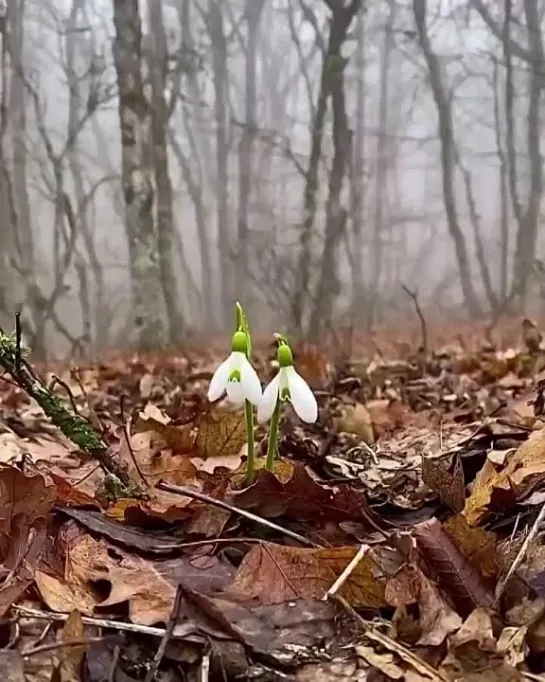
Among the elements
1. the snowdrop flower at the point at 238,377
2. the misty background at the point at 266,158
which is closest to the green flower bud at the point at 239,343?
the snowdrop flower at the point at 238,377

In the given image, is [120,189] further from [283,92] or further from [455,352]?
[455,352]

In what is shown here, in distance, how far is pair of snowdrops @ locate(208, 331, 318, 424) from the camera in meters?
0.78

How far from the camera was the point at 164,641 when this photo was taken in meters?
0.53

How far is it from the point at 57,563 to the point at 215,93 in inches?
182

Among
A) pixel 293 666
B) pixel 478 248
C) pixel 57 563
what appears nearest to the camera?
pixel 293 666

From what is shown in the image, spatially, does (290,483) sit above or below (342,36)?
below

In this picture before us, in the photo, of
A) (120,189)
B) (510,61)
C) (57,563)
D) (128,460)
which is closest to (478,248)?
(510,61)

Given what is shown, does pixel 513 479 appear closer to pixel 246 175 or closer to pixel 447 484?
pixel 447 484

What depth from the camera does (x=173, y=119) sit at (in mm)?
4938

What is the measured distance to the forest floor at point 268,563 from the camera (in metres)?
0.55

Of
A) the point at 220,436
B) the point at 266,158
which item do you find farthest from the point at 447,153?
the point at 220,436

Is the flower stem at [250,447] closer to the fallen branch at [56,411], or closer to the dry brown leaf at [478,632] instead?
the fallen branch at [56,411]

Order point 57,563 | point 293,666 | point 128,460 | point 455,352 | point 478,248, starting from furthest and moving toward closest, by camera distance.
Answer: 1. point 478,248
2. point 455,352
3. point 128,460
4. point 57,563
5. point 293,666

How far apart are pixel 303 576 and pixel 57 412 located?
1.20 ft
